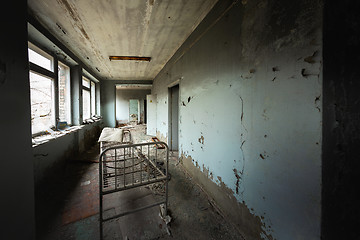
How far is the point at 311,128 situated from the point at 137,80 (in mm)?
7060

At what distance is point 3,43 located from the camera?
3.04 ft

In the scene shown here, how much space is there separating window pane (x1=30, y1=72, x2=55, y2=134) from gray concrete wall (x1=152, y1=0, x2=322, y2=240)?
2.97 m

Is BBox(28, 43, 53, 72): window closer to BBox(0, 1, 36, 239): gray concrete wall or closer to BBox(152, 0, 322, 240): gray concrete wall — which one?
BBox(0, 1, 36, 239): gray concrete wall

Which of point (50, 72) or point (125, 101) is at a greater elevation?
point (125, 101)

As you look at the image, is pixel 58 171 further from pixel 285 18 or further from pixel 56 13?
→ pixel 285 18

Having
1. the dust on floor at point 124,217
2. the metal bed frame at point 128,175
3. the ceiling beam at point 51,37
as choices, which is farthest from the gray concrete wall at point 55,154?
the ceiling beam at point 51,37

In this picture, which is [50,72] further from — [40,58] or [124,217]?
[124,217]

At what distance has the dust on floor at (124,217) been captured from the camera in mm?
1489

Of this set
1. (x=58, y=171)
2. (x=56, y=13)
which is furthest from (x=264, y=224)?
(x=56, y=13)

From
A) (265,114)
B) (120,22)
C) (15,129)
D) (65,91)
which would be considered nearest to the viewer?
(15,129)

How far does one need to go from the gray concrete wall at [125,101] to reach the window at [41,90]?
28.6ft

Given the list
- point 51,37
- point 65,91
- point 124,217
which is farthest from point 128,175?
point 65,91

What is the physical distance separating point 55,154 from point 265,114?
3.41 m

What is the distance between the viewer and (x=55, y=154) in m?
2.62
